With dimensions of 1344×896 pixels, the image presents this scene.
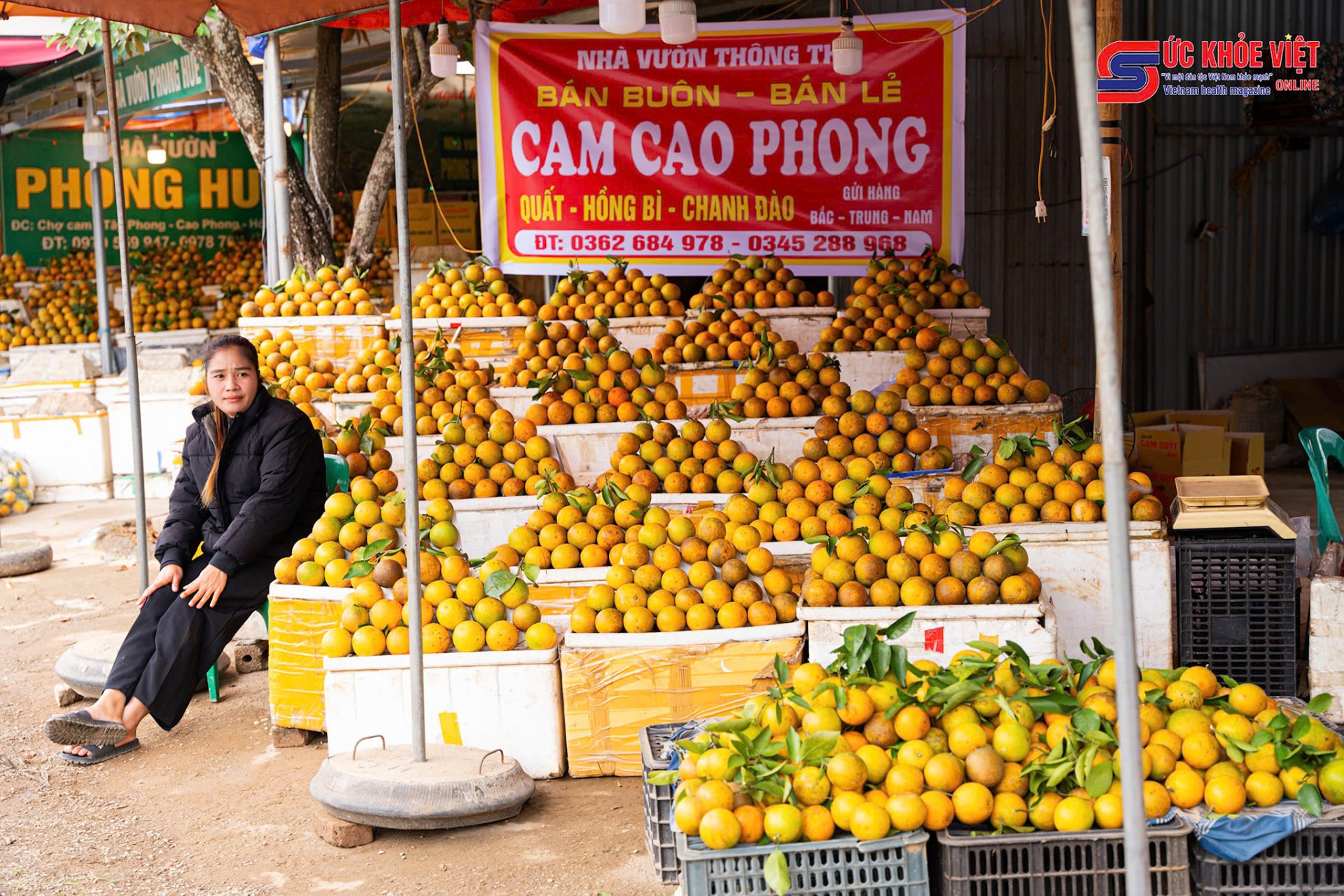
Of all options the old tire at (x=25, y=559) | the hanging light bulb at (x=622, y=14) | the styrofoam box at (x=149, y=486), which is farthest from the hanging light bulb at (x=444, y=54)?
the styrofoam box at (x=149, y=486)

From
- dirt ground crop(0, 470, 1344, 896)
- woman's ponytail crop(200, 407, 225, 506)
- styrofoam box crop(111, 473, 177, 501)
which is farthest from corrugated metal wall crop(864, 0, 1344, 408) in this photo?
dirt ground crop(0, 470, 1344, 896)

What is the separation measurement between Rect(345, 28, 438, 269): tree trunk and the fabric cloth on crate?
6.37m

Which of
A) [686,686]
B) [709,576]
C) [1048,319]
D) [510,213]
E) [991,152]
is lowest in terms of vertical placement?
[686,686]

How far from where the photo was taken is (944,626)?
3.76 meters

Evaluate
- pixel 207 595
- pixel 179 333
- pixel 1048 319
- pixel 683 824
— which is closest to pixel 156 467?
pixel 179 333

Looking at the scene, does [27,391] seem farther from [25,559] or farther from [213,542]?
[213,542]

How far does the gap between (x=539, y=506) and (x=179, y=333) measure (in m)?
8.80

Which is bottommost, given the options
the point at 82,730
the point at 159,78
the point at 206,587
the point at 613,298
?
the point at 82,730

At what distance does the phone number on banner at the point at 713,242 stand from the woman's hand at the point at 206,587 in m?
3.29

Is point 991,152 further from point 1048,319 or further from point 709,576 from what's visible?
point 709,576

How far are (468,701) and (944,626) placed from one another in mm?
1509

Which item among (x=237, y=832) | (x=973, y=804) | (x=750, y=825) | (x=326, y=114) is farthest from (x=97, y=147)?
(x=973, y=804)

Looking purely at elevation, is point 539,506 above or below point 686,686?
above

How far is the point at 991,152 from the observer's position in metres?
9.54
